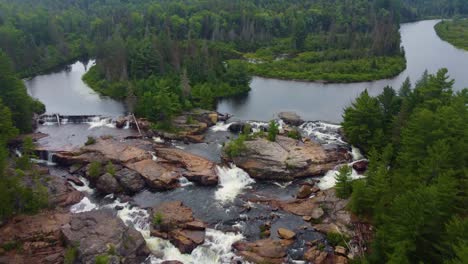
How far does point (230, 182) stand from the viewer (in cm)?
6259

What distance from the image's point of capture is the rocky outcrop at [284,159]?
208 ft

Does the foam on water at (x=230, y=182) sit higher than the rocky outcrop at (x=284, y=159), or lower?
lower

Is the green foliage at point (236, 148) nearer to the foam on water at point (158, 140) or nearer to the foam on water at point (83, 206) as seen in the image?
the foam on water at point (158, 140)

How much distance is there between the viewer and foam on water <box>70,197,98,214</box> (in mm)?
54400

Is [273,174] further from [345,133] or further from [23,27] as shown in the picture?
[23,27]

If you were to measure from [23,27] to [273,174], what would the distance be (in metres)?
131

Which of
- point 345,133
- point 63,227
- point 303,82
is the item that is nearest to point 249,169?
point 345,133

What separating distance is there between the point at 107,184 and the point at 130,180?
324 centimetres

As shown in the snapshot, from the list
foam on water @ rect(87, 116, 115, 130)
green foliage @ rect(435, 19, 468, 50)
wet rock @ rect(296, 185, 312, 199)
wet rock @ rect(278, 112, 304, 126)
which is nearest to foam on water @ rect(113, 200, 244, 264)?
wet rock @ rect(296, 185, 312, 199)

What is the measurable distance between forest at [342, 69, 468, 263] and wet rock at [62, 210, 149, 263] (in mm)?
24590

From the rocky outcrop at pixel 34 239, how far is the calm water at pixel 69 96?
42678 millimetres

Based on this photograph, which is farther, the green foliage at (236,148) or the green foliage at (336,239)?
the green foliage at (236,148)

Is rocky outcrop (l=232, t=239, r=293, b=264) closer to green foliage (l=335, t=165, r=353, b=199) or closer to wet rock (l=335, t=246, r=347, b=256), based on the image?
wet rock (l=335, t=246, r=347, b=256)

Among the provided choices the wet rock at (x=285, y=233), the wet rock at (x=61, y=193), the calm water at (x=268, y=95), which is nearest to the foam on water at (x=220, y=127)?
the calm water at (x=268, y=95)
